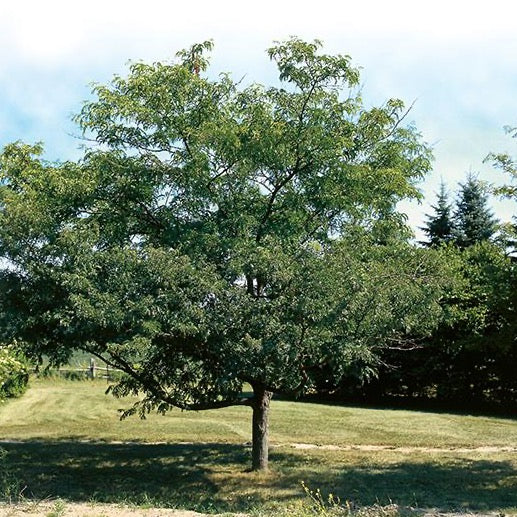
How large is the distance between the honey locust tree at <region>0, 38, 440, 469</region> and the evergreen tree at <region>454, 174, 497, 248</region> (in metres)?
16.1

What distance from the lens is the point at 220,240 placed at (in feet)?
34.0

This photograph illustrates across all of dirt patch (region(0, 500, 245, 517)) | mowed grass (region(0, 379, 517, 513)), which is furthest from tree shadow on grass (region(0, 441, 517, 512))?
dirt patch (region(0, 500, 245, 517))

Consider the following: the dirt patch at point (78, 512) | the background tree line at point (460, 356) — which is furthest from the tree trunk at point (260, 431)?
Answer: the background tree line at point (460, 356)

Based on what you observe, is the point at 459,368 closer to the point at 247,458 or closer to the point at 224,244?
the point at 247,458

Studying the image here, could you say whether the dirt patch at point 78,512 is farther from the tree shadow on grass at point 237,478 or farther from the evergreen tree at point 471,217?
the evergreen tree at point 471,217

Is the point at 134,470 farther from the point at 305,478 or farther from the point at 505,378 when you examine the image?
the point at 505,378

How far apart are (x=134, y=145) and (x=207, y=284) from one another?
10.8 feet

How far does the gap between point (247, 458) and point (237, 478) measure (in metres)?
1.82

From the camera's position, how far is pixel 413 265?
11422 millimetres

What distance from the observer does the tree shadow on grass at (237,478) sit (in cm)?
1005

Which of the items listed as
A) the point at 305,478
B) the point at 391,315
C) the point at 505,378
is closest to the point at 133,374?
the point at 305,478

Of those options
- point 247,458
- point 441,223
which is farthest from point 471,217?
point 247,458

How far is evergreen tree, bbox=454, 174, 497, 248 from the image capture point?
90.5ft

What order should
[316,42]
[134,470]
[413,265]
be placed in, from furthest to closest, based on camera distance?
1. [134,470]
2. [413,265]
3. [316,42]
